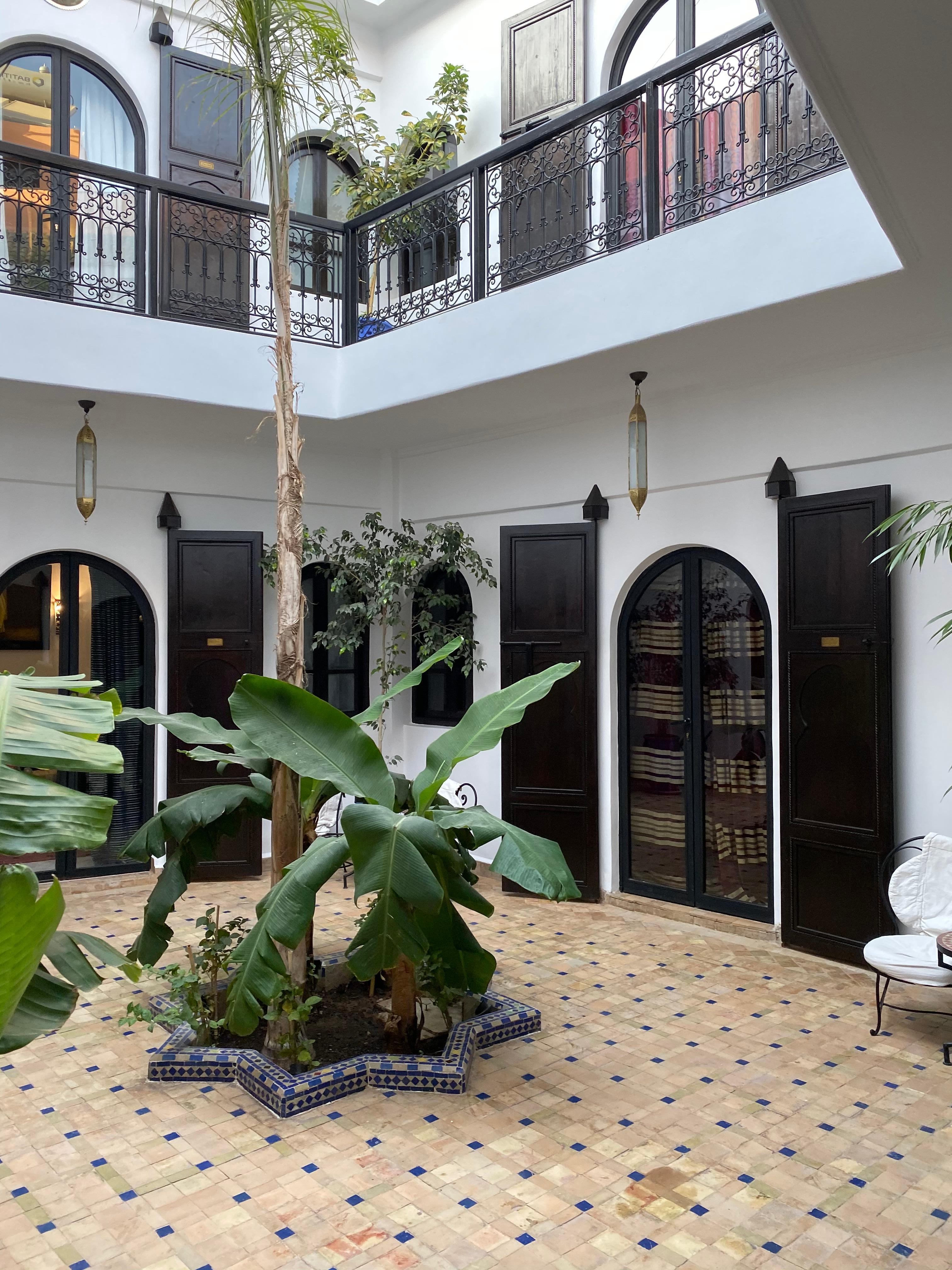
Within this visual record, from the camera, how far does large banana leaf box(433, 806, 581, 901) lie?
11.9 feet

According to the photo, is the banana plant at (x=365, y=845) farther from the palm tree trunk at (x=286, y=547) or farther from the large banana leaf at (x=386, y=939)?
the palm tree trunk at (x=286, y=547)

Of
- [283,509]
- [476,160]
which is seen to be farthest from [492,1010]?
[476,160]

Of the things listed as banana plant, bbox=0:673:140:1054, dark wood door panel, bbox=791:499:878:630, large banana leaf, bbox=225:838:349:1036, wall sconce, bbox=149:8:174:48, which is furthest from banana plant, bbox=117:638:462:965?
wall sconce, bbox=149:8:174:48

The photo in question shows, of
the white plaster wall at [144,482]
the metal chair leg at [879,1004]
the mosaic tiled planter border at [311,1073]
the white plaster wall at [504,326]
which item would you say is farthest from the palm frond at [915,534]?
the white plaster wall at [144,482]

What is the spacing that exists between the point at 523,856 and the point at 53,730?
2.24m

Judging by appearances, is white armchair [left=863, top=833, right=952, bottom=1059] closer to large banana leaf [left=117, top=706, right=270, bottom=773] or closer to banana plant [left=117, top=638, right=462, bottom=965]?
banana plant [left=117, top=638, right=462, bottom=965]

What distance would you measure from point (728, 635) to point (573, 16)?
492cm

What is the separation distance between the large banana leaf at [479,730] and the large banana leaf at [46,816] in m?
2.39

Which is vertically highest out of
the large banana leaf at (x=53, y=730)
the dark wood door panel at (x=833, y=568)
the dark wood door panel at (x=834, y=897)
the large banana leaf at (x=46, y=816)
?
the dark wood door panel at (x=833, y=568)

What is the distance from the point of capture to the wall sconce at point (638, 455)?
19.9 ft

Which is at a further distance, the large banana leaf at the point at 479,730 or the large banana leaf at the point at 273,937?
the large banana leaf at the point at 479,730

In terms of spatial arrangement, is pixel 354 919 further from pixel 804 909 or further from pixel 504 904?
pixel 804 909

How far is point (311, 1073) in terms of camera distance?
3.95 meters

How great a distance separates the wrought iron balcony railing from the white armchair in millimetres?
3461
